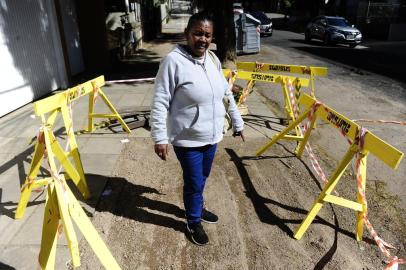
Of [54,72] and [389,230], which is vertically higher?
[54,72]

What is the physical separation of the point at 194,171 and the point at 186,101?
0.65 m

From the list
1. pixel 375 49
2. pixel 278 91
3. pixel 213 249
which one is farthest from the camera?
pixel 375 49

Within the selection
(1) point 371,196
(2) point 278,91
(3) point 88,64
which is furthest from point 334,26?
(1) point 371,196

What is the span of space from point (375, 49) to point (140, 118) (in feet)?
58.4

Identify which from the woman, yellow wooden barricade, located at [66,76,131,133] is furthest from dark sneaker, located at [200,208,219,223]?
yellow wooden barricade, located at [66,76,131,133]

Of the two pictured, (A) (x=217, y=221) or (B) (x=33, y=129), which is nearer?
(A) (x=217, y=221)

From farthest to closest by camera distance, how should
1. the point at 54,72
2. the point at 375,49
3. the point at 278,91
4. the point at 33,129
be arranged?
the point at 375,49 < the point at 278,91 < the point at 54,72 < the point at 33,129

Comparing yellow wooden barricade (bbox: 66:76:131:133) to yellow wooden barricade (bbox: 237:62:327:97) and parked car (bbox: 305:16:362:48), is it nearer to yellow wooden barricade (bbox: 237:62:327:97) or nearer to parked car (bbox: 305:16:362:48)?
yellow wooden barricade (bbox: 237:62:327:97)

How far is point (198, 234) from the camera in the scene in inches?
134

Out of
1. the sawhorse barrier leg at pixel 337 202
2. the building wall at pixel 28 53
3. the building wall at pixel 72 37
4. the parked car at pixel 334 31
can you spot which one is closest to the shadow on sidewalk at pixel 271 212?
the sawhorse barrier leg at pixel 337 202

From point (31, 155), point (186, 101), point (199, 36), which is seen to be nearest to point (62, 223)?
point (186, 101)

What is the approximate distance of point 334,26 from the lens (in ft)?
68.0

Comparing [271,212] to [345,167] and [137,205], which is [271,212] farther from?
[137,205]

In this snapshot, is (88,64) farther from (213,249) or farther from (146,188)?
(213,249)
